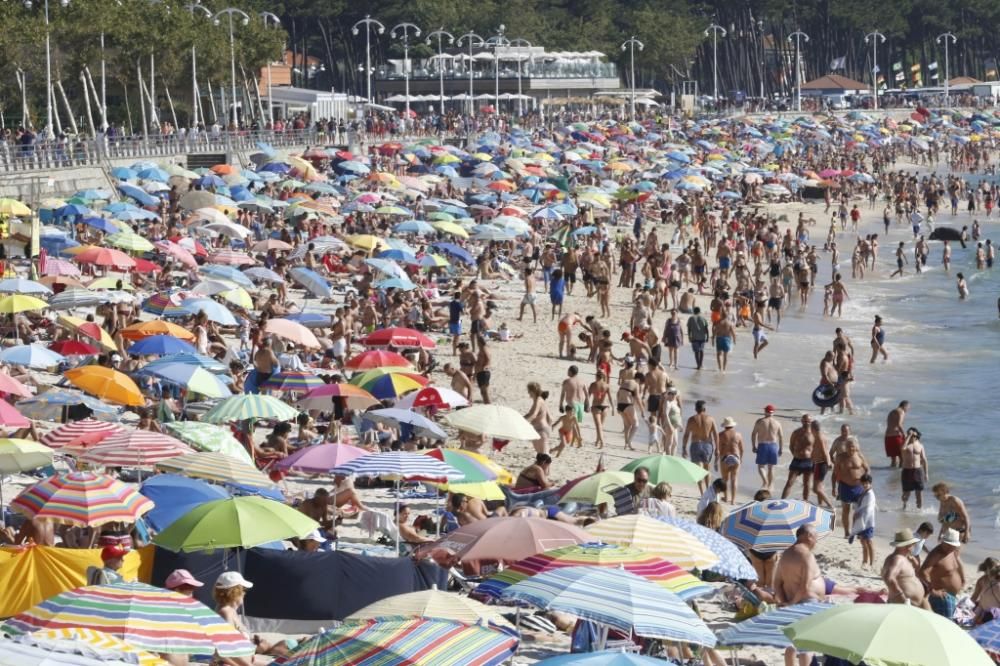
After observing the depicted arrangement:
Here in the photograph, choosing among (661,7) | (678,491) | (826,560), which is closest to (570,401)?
(678,491)

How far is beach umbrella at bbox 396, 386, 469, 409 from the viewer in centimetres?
1614

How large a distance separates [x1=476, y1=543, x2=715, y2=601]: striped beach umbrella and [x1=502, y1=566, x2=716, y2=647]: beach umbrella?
40cm

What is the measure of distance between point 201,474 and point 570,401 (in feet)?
22.9

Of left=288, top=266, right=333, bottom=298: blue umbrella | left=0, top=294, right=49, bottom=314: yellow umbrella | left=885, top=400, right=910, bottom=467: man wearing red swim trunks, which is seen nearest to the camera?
left=885, top=400, right=910, bottom=467: man wearing red swim trunks

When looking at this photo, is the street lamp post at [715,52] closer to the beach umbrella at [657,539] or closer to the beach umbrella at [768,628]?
the beach umbrella at [657,539]

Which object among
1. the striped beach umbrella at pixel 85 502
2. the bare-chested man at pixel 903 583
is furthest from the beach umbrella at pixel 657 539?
the striped beach umbrella at pixel 85 502

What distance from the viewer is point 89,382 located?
1535 centimetres

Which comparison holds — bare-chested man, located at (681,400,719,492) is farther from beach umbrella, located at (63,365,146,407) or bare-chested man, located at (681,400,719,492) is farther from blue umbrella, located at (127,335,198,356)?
beach umbrella, located at (63,365,146,407)

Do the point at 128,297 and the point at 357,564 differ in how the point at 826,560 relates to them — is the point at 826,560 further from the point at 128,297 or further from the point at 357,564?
the point at 128,297

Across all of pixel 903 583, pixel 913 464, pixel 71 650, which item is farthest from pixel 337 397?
pixel 71 650

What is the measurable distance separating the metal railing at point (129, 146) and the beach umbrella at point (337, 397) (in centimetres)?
1928

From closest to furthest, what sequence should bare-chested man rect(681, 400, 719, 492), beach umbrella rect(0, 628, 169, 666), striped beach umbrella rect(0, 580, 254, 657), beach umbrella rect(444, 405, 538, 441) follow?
beach umbrella rect(0, 628, 169, 666)
striped beach umbrella rect(0, 580, 254, 657)
beach umbrella rect(444, 405, 538, 441)
bare-chested man rect(681, 400, 719, 492)

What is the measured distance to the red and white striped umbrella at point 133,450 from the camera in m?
12.4

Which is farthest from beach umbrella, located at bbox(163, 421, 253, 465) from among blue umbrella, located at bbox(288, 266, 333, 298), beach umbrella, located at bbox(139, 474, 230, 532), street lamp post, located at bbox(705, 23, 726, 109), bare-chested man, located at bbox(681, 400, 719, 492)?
street lamp post, located at bbox(705, 23, 726, 109)
